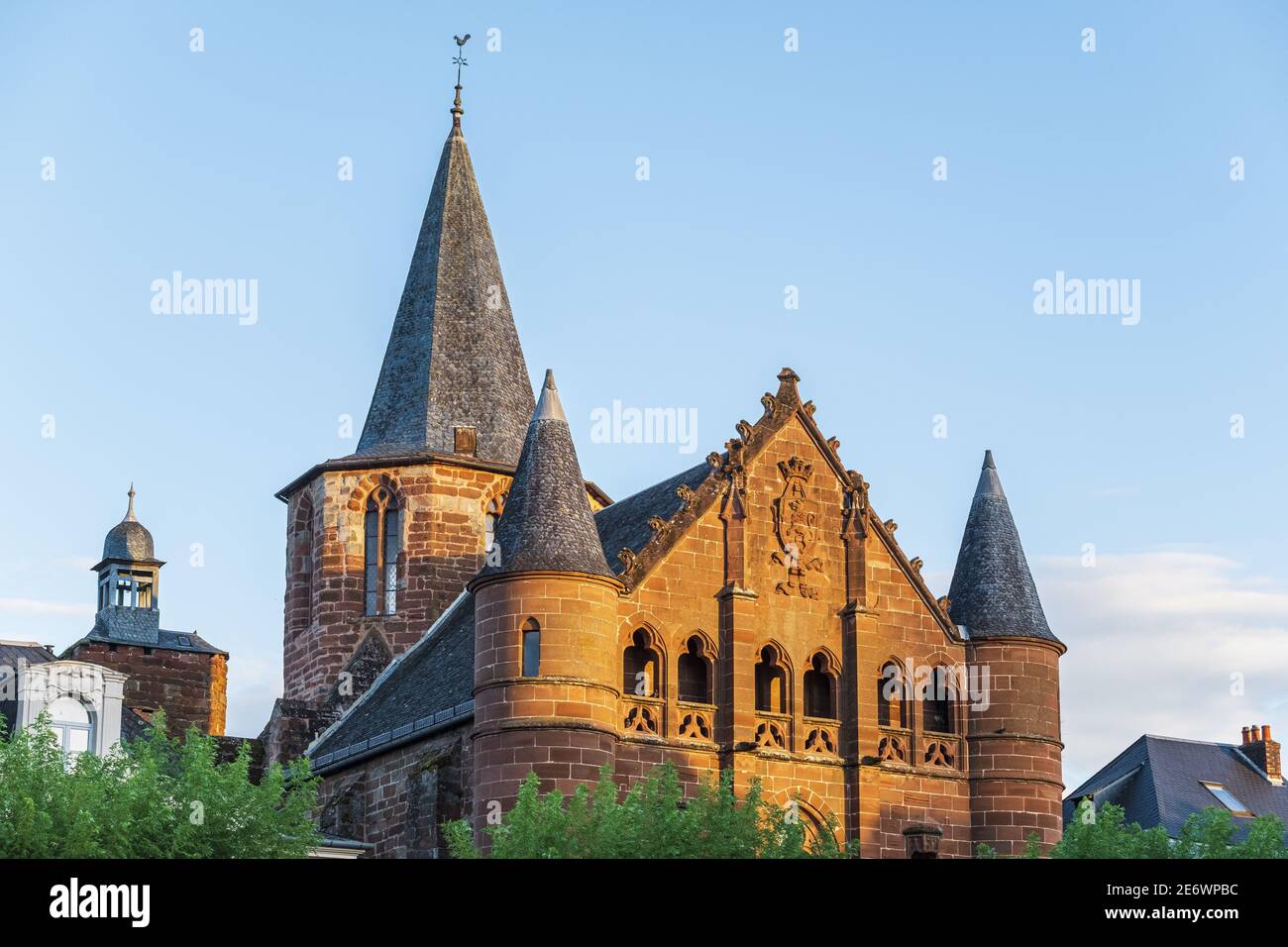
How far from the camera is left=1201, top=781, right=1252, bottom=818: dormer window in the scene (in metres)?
72.1

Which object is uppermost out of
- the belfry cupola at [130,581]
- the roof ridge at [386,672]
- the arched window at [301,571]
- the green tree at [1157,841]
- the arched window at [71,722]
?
the belfry cupola at [130,581]

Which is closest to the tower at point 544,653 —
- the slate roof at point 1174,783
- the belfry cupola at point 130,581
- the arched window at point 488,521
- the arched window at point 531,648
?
the arched window at point 531,648

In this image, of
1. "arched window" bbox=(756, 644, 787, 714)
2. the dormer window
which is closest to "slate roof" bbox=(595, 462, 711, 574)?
"arched window" bbox=(756, 644, 787, 714)

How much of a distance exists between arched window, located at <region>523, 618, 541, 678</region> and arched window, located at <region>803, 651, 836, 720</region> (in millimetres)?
6085

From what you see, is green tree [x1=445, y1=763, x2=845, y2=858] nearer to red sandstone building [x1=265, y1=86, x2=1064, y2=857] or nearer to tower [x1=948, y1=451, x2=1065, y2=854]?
red sandstone building [x1=265, y1=86, x2=1064, y2=857]

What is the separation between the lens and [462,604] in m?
55.5

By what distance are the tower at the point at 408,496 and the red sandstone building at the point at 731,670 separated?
5.96 feet

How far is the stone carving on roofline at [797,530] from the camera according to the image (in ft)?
154

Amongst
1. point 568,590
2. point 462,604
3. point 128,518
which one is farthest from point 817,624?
point 128,518

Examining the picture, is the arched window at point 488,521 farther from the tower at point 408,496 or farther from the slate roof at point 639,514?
the slate roof at point 639,514

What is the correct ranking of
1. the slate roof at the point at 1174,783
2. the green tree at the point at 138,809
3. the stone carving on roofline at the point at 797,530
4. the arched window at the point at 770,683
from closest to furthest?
the green tree at the point at 138,809 < the arched window at the point at 770,683 < the stone carving on roofline at the point at 797,530 < the slate roof at the point at 1174,783

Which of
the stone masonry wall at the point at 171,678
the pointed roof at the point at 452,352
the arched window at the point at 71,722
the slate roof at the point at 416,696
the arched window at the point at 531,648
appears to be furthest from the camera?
the stone masonry wall at the point at 171,678

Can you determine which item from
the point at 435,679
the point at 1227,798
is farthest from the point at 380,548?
the point at 1227,798

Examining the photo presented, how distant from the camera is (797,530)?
47094mm
